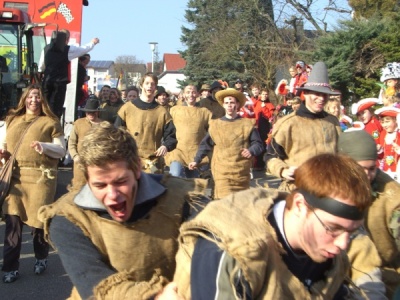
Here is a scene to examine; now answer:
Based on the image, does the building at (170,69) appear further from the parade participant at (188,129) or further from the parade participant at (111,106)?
the parade participant at (188,129)

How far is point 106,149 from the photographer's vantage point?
283 cm

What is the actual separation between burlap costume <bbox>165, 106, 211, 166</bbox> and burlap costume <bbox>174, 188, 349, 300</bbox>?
7670mm

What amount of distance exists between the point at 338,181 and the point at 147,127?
5871 mm

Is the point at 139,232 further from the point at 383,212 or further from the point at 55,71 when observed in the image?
the point at 55,71

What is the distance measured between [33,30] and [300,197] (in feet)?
39.3

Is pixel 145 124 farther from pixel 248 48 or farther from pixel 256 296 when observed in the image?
pixel 248 48

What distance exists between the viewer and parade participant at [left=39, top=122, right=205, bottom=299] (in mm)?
2799

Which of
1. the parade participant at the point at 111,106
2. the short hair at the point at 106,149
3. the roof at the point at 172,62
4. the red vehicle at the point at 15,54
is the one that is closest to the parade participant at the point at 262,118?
the parade participant at the point at 111,106

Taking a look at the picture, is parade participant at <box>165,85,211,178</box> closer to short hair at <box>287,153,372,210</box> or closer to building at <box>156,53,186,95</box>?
short hair at <box>287,153,372,210</box>

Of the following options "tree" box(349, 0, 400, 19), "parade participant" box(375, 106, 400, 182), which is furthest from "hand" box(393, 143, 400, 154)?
"tree" box(349, 0, 400, 19)

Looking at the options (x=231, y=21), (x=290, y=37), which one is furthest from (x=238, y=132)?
(x=231, y=21)

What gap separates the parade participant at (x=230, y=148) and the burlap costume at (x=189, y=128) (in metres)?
1.15

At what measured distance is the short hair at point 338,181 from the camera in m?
2.36

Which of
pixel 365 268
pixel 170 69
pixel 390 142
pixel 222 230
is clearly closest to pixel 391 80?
pixel 390 142
